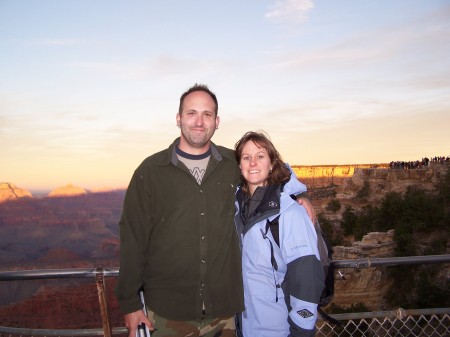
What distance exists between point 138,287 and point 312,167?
239ft

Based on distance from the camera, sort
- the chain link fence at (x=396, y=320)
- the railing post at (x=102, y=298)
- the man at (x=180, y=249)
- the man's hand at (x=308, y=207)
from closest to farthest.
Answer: the man's hand at (x=308, y=207), the man at (x=180, y=249), the railing post at (x=102, y=298), the chain link fence at (x=396, y=320)

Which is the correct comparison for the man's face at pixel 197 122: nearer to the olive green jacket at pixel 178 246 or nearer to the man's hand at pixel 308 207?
the olive green jacket at pixel 178 246

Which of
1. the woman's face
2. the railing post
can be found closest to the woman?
Answer: the woman's face

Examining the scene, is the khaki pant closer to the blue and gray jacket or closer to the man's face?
the blue and gray jacket

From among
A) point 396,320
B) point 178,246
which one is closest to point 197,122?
point 178,246

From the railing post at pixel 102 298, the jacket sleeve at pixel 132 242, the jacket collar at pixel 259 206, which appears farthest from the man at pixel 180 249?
the railing post at pixel 102 298

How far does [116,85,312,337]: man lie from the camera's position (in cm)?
252

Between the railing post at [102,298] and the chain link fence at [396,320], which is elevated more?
the railing post at [102,298]

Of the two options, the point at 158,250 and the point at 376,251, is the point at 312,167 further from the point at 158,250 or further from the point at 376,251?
the point at 158,250

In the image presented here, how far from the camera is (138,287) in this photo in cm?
255

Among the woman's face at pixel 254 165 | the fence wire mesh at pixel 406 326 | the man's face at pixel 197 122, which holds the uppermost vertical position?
the man's face at pixel 197 122

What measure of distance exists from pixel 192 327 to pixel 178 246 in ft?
1.89

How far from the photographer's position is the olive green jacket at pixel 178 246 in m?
2.52

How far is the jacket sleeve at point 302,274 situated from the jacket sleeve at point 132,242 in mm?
970
